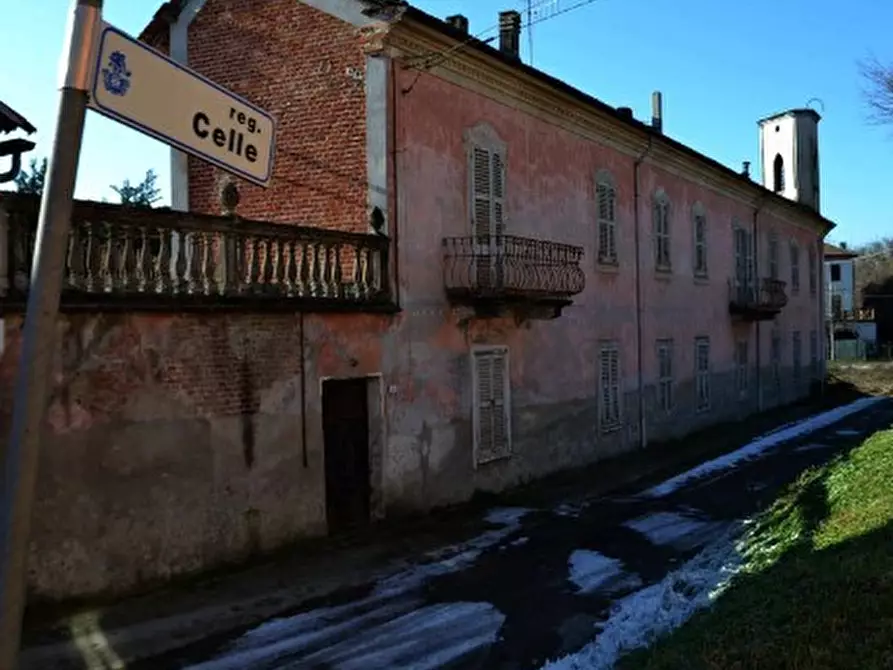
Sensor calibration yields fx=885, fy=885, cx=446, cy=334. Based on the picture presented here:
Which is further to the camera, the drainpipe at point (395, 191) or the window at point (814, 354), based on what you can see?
the window at point (814, 354)

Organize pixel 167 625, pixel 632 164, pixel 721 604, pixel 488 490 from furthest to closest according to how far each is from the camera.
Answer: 1. pixel 632 164
2. pixel 488 490
3. pixel 167 625
4. pixel 721 604

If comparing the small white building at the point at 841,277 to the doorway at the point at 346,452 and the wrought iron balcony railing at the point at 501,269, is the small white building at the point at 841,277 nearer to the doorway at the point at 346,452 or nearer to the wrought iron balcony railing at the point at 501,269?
the wrought iron balcony railing at the point at 501,269

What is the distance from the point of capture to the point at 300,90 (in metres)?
13.7

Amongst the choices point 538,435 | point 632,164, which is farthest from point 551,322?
point 632,164

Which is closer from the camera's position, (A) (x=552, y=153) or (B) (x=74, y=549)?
(B) (x=74, y=549)

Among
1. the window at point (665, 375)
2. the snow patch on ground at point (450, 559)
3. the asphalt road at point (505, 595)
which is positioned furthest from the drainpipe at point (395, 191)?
the window at point (665, 375)

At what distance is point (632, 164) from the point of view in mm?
20547

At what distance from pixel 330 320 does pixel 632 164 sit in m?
11.4

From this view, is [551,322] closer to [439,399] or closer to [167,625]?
[439,399]

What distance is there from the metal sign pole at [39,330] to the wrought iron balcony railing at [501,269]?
1139 cm

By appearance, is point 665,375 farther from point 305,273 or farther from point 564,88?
point 305,273

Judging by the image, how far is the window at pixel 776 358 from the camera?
1248 inches

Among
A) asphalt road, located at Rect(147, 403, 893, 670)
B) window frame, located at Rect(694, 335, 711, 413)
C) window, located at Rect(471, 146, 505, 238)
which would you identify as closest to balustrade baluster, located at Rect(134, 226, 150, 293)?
asphalt road, located at Rect(147, 403, 893, 670)

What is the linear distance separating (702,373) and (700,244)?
3.64m
